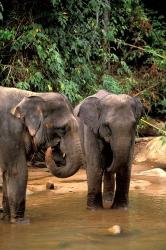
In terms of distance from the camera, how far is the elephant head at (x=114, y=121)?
8.16 metres

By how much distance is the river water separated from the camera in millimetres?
6426

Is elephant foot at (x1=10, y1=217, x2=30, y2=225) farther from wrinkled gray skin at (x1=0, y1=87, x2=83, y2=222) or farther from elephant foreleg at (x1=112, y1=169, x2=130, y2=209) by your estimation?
elephant foreleg at (x1=112, y1=169, x2=130, y2=209)

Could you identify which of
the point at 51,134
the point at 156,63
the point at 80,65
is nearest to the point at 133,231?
the point at 51,134

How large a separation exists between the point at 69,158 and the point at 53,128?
45 centimetres

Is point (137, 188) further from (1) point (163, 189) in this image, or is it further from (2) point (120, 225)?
(2) point (120, 225)

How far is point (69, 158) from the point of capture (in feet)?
22.8

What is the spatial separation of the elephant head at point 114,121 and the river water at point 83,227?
754mm

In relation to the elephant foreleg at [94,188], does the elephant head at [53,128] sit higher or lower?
higher

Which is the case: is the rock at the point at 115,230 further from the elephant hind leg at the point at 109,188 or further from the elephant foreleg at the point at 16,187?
the elephant hind leg at the point at 109,188

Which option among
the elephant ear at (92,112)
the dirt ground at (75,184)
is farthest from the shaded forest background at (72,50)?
the elephant ear at (92,112)

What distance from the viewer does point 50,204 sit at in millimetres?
9234

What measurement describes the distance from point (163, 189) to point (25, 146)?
13.9 ft

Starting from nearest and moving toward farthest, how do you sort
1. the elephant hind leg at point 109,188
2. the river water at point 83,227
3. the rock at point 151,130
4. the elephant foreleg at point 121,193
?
1. the river water at point 83,227
2. the elephant foreleg at point 121,193
3. the elephant hind leg at point 109,188
4. the rock at point 151,130

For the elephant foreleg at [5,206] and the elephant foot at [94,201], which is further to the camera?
the elephant foot at [94,201]
